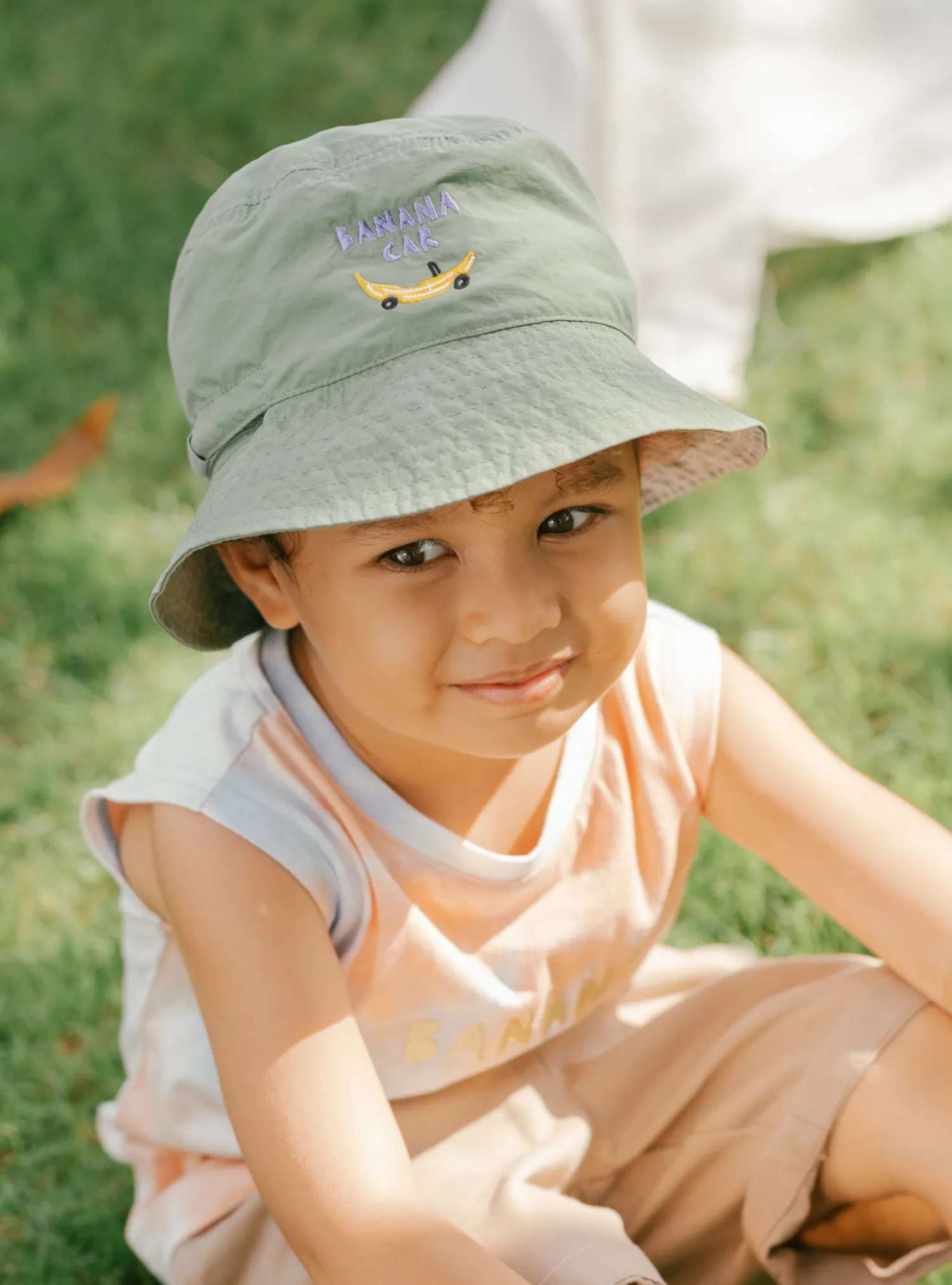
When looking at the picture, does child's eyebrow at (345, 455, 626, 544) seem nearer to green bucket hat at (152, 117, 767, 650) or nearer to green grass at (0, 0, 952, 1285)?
green bucket hat at (152, 117, 767, 650)

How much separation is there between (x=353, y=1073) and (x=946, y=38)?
125 inches

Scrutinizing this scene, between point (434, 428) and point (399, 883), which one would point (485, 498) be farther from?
point (399, 883)

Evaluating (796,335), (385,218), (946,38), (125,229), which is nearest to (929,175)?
(946,38)

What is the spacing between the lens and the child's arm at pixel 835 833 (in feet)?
5.11

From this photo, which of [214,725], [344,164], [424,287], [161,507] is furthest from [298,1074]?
[161,507]

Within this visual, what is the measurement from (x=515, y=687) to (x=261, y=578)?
28cm

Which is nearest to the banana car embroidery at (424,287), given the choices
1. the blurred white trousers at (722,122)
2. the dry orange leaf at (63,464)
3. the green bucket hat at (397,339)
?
the green bucket hat at (397,339)

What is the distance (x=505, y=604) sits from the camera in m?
1.29

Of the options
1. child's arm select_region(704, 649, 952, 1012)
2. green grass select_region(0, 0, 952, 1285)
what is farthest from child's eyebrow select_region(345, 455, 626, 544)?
green grass select_region(0, 0, 952, 1285)

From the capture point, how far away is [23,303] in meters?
3.28

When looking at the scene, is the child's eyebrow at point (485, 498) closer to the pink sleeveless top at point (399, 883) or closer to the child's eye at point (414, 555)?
the child's eye at point (414, 555)

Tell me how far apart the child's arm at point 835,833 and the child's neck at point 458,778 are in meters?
0.21

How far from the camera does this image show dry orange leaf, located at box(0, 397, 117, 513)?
111 inches

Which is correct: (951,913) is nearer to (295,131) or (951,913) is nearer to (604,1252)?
(604,1252)
